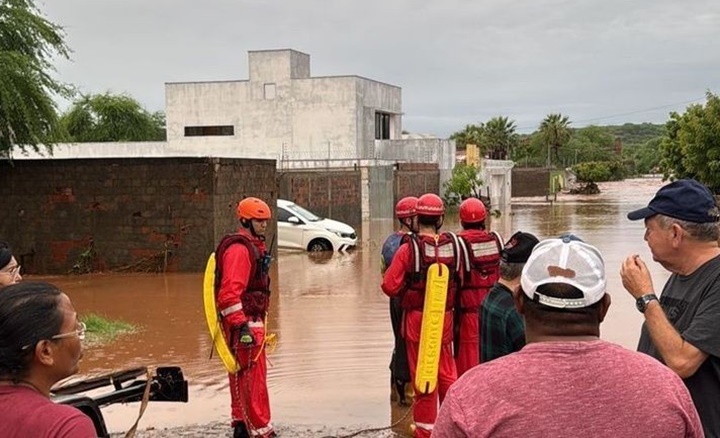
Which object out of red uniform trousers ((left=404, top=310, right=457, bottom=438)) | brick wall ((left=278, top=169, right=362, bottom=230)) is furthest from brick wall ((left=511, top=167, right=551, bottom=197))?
red uniform trousers ((left=404, top=310, right=457, bottom=438))

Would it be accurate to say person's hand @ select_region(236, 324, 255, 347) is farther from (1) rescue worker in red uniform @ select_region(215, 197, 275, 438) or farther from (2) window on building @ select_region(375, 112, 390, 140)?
(2) window on building @ select_region(375, 112, 390, 140)

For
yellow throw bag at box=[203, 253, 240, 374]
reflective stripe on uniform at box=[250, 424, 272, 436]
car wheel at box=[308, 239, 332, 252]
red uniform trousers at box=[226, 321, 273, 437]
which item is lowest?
car wheel at box=[308, 239, 332, 252]

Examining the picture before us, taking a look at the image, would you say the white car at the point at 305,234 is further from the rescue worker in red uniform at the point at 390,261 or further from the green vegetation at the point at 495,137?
the green vegetation at the point at 495,137

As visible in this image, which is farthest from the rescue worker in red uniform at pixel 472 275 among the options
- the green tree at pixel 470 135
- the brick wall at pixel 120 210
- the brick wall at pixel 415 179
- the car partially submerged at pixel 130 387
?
the green tree at pixel 470 135

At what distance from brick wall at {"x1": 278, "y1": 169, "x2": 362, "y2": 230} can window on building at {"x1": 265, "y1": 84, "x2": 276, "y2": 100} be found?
11582 mm

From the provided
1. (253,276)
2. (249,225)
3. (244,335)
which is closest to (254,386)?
(244,335)

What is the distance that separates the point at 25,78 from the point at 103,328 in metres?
7.62

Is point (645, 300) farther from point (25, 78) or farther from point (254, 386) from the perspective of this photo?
point (25, 78)

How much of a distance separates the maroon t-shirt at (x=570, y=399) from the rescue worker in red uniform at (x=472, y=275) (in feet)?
13.4

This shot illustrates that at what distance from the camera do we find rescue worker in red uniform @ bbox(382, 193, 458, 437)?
19.2ft

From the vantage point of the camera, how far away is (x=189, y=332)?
35.8 feet

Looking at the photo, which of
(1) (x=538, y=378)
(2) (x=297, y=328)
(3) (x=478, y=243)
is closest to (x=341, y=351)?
(2) (x=297, y=328)

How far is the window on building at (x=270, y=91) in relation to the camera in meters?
40.4

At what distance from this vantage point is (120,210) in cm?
1697
